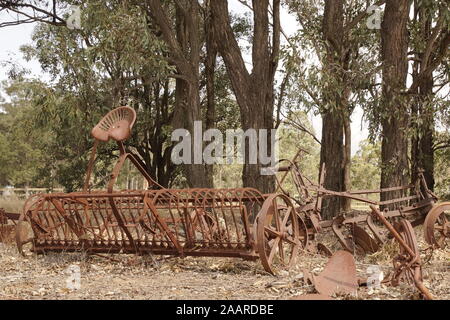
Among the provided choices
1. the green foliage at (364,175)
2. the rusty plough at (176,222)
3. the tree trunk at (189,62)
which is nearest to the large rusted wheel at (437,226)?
the rusty plough at (176,222)

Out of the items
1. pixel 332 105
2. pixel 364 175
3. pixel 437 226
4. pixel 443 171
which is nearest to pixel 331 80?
pixel 332 105

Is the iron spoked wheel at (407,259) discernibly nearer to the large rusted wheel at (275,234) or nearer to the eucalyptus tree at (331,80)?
the large rusted wheel at (275,234)

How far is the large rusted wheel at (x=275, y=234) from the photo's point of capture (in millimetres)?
5953

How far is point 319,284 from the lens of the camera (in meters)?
5.08

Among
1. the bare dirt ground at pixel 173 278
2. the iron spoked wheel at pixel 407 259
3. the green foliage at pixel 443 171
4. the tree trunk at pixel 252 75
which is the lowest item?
the bare dirt ground at pixel 173 278

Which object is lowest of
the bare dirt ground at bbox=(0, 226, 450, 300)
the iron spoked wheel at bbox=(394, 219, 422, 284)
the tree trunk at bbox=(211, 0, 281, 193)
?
the bare dirt ground at bbox=(0, 226, 450, 300)

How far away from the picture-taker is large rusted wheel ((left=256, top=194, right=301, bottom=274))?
5.95m

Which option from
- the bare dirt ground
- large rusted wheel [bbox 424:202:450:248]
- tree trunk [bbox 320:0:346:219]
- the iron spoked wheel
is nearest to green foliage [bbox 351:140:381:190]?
tree trunk [bbox 320:0:346:219]

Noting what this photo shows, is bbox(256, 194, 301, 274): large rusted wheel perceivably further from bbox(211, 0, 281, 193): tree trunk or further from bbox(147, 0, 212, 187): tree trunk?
bbox(147, 0, 212, 187): tree trunk

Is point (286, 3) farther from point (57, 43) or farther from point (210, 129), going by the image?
point (57, 43)

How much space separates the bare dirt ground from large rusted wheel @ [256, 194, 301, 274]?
173 mm

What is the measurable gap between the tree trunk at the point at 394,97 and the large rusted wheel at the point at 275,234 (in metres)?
4.20

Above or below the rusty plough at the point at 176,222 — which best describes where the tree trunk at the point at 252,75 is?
above

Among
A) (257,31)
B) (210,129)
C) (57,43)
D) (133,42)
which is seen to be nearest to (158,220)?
(133,42)
